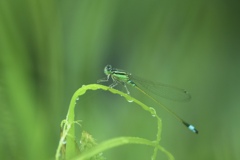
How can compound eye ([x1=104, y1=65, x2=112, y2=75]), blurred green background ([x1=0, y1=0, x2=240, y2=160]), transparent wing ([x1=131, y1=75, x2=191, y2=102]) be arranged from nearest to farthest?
1. blurred green background ([x1=0, y1=0, x2=240, y2=160])
2. transparent wing ([x1=131, y1=75, x2=191, y2=102])
3. compound eye ([x1=104, y1=65, x2=112, y2=75])

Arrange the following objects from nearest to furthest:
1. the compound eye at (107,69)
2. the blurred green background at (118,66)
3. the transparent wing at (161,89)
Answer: the blurred green background at (118,66) < the transparent wing at (161,89) < the compound eye at (107,69)

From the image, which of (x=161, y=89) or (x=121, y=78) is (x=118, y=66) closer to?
(x=121, y=78)

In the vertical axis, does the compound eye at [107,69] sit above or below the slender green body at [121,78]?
above

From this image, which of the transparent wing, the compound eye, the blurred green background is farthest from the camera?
the compound eye

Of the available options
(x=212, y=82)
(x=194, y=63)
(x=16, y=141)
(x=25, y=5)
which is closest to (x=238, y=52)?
(x=212, y=82)

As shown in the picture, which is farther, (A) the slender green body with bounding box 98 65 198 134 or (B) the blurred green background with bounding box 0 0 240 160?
(A) the slender green body with bounding box 98 65 198 134
